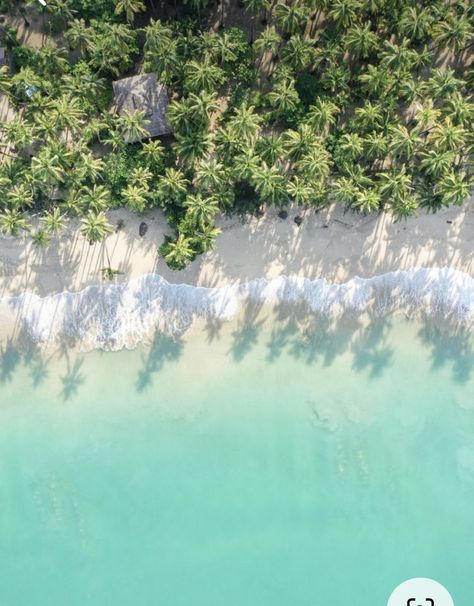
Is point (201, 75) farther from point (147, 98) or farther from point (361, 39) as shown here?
point (361, 39)

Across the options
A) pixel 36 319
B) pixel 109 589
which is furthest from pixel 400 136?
pixel 109 589

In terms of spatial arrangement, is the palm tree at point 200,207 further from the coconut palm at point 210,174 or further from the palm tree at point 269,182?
the palm tree at point 269,182

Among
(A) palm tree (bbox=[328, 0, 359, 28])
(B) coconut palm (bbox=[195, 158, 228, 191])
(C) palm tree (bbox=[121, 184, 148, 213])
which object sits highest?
(A) palm tree (bbox=[328, 0, 359, 28])

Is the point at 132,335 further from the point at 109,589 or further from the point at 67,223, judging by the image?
the point at 109,589

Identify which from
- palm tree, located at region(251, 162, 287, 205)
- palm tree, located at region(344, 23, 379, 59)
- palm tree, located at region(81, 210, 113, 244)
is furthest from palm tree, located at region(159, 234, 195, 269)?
palm tree, located at region(344, 23, 379, 59)

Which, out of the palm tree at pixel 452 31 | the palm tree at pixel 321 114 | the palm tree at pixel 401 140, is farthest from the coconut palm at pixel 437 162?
the palm tree at pixel 452 31

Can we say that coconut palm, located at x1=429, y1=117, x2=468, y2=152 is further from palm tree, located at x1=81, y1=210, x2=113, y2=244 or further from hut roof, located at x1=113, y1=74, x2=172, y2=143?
palm tree, located at x1=81, y1=210, x2=113, y2=244

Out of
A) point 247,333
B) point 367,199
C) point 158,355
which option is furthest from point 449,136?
point 158,355

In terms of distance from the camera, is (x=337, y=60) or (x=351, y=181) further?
(x=337, y=60)
